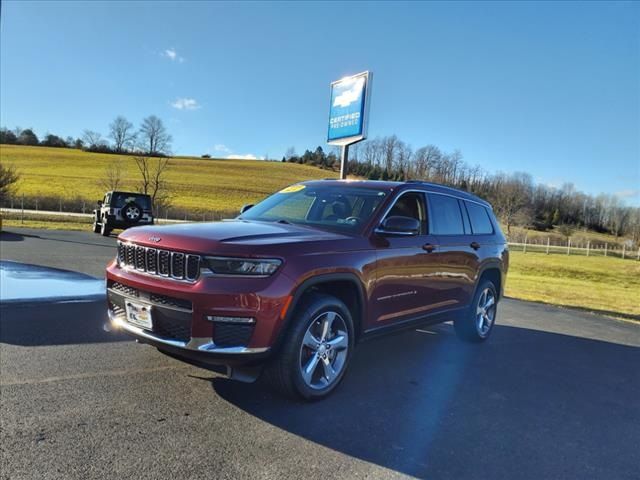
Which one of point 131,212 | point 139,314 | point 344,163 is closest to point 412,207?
point 139,314

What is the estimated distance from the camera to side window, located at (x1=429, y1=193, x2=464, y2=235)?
214 inches

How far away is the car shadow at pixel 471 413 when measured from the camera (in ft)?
10.6

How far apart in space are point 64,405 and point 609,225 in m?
113

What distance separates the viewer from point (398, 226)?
14.4ft

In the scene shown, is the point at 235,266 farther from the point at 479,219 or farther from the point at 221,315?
the point at 479,219

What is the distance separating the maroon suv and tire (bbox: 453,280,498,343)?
2.46 ft

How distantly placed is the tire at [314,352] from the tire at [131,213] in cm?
2009

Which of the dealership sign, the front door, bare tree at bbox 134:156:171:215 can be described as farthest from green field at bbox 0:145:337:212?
the front door

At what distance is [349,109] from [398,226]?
8.85 meters

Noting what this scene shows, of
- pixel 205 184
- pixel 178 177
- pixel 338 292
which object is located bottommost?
pixel 338 292

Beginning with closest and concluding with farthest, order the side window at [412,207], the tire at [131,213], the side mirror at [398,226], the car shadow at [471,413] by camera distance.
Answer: the car shadow at [471,413]
the side mirror at [398,226]
the side window at [412,207]
the tire at [131,213]

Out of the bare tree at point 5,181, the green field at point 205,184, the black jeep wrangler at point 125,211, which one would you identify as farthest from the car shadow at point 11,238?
the bare tree at point 5,181

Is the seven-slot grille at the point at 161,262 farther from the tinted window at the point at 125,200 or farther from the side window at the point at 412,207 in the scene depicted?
the tinted window at the point at 125,200

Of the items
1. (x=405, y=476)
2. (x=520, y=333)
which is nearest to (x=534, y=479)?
(x=405, y=476)
